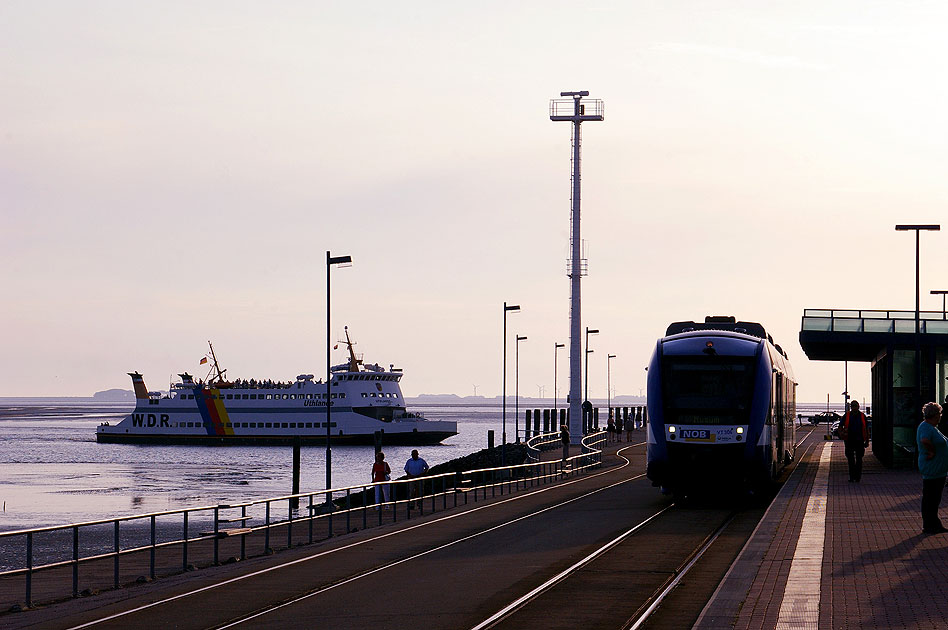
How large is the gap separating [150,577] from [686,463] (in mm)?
11013

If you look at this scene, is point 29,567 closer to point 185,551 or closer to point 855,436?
point 185,551

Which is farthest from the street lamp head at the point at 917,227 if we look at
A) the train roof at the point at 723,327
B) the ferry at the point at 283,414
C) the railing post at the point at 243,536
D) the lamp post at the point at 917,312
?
the ferry at the point at 283,414

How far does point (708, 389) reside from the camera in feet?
75.0

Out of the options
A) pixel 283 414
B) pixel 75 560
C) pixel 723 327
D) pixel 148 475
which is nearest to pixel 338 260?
pixel 723 327

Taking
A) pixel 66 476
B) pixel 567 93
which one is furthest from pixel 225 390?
pixel 567 93

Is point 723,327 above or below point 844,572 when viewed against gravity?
above

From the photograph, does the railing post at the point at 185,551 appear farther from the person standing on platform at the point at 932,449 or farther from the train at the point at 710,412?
the train at the point at 710,412

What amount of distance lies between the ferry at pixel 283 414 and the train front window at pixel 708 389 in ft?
265

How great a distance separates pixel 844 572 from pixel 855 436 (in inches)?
578

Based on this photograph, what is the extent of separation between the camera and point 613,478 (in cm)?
3741

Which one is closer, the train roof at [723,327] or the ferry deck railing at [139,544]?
the ferry deck railing at [139,544]

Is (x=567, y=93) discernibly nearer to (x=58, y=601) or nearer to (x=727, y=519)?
(x=727, y=519)

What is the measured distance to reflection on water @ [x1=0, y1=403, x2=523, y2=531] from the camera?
159ft

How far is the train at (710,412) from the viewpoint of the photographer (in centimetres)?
2256
